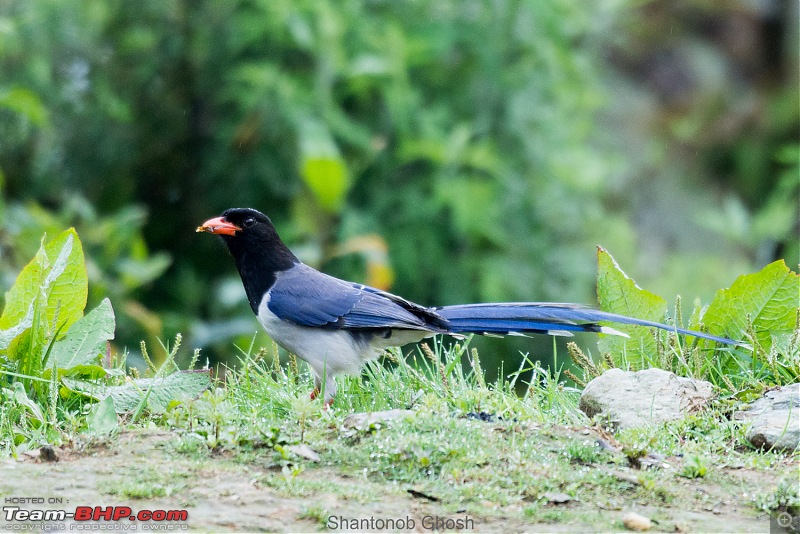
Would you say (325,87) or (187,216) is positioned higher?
(325,87)

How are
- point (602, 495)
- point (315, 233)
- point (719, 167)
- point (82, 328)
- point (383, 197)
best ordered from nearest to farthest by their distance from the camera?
point (602, 495)
point (82, 328)
point (315, 233)
point (383, 197)
point (719, 167)

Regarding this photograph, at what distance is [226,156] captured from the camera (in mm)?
8438

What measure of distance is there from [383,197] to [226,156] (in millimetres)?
1437

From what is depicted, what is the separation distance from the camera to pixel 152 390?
4227mm

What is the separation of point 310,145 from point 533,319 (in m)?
3.43

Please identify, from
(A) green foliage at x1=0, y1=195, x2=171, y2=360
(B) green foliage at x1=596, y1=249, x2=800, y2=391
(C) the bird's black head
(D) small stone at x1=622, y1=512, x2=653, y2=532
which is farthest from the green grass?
(A) green foliage at x1=0, y1=195, x2=171, y2=360

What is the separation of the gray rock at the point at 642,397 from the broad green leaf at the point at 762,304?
0.58m

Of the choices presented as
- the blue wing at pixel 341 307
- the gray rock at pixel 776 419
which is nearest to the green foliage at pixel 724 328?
the gray rock at pixel 776 419

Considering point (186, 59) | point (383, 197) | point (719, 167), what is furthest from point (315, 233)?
point (719, 167)

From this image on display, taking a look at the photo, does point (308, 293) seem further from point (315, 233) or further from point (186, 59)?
point (186, 59)

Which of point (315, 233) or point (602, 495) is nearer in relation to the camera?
point (602, 495)

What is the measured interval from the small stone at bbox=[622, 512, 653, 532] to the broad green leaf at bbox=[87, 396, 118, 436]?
1985 millimetres

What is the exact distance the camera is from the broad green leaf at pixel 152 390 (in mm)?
4156

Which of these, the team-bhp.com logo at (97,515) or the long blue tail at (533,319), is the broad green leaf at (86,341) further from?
the long blue tail at (533,319)
